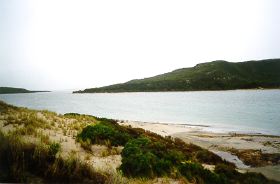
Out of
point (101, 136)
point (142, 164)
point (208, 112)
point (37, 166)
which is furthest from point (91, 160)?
point (208, 112)

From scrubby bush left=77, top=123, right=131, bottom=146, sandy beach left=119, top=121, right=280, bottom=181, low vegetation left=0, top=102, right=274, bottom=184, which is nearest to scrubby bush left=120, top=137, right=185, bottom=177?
low vegetation left=0, top=102, right=274, bottom=184

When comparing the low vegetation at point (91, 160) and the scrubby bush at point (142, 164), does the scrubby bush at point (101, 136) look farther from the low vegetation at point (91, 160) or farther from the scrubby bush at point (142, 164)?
the scrubby bush at point (142, 164)

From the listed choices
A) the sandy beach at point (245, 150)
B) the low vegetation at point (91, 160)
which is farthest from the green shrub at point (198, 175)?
the sandy beach at point (245, 150)

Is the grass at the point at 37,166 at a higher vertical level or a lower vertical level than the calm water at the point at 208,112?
higher

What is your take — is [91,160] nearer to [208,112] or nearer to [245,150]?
[245,150]

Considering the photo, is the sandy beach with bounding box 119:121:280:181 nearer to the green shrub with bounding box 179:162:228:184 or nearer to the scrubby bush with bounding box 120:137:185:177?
the green shrub with bounding box 179:162:228:184

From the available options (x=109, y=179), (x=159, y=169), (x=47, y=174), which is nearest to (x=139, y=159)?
(x=159, y=169)

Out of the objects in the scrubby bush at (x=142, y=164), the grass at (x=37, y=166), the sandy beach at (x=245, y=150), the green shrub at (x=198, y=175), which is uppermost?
the grass at (x=37, y=166)

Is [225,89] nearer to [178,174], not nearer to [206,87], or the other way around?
[206,87]

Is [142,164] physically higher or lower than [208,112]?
higher

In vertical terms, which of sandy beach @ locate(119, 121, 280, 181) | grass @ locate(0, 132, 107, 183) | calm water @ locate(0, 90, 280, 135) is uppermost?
grass @ locate(0, 132, 107, 183)

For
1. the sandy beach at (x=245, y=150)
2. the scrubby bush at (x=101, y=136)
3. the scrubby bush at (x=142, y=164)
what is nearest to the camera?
the scrubby bush at (x=142, y=164)

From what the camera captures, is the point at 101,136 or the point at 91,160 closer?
the point at 91,160

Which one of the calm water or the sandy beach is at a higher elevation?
the sandy beach
